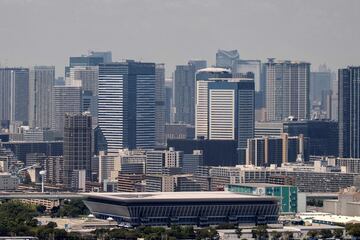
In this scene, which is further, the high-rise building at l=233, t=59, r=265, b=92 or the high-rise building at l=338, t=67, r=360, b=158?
the high-rise building at l=233, t=59, r=265, b=92

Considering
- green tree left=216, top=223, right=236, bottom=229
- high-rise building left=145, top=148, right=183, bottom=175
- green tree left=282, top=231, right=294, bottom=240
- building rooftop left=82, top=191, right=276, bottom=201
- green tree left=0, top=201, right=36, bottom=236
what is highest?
high-rise building left=145, top=148, right=183, bottom=175

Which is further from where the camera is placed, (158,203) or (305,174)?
(305,174)

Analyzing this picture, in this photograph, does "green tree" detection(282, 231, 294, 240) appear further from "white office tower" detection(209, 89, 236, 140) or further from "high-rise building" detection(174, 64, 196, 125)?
"high-rise building" detection(174, 64, 196, 125)

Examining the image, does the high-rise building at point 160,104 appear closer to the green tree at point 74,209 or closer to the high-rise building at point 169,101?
the high-rise building at point 169,101

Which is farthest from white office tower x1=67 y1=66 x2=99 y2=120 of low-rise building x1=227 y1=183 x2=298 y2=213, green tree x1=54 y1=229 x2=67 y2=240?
green tree x1=54 y1=229 x2=67 y2=240

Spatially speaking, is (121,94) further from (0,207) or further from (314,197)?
(0,207)

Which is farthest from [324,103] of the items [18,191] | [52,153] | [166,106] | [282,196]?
[282,196]

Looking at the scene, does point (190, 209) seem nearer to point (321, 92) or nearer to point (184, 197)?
point (184, 197)

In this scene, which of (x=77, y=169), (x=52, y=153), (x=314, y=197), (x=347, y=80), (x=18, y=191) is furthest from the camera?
(x=347, y=80)
